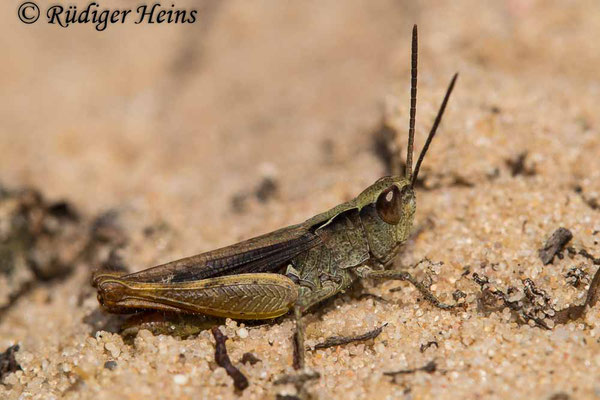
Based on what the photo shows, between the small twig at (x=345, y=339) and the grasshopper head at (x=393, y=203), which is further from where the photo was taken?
the grasshopper head at (x=393, y=203)

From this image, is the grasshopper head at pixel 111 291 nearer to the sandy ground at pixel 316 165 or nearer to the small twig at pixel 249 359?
the sandy ground at pixel 316 165

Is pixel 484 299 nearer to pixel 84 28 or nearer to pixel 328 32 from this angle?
pixel 328 32

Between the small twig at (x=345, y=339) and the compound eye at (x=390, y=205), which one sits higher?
the compound eye at (x=390, y=205)

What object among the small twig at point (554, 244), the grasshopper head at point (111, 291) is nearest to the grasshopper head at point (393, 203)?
the small twig at point (554, 244)

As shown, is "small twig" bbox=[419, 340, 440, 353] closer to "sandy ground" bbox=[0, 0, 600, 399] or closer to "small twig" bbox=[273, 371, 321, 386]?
"sandy ground" bbox=[0, 0, 600, 399]

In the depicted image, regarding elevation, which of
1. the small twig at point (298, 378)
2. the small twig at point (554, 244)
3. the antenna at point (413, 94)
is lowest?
the small twig at point (298, 378)

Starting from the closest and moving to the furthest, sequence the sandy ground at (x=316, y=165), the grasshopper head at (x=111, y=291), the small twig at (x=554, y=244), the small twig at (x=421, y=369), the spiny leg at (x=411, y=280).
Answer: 1. the small twig at (x=421, y=369)
2. the sandy ground at (x=316, y=165)
3. the grasshopper head at (x=111, y=291)
4. the spiny leg at (x=411, y=280)
5. the small twig at (x=554, y=244)

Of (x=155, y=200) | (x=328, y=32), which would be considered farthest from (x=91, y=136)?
(x=328, y=32)
